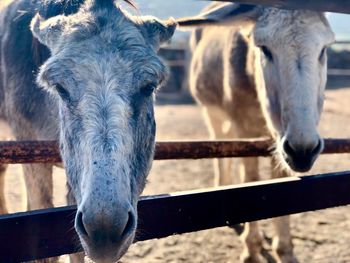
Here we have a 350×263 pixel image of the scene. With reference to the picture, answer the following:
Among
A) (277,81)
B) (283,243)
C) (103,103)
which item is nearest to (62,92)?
(103,103)

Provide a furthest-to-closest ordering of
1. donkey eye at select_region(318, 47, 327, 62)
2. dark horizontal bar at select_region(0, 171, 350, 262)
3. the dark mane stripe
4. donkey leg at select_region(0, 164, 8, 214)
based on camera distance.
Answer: donkey leg at select_region(0, 164, 8, 214)
donkey eye at select_region(318, 47, 327, 62)
the dark mane stripe
dark horizontal bar at select_region(0, 171, 350, 262)

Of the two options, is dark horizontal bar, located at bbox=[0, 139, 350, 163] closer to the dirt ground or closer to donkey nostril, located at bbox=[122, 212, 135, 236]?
the dirt ground

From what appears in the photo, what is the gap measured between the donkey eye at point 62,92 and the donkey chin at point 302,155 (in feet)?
5.40

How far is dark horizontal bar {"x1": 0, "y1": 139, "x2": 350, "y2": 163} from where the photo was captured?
102 inches

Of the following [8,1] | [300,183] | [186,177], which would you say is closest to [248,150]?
[300,183]

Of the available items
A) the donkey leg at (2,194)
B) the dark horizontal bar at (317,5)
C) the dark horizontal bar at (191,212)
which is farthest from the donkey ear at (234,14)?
the donkey leg at (2,194)

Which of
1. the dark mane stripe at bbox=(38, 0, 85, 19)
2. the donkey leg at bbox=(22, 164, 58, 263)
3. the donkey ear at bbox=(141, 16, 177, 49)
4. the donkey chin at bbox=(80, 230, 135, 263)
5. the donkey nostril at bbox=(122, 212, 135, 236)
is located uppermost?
the dark mane stripe at bbox=(38, 0, 85, 19)

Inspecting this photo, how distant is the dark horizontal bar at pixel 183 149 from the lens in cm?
260

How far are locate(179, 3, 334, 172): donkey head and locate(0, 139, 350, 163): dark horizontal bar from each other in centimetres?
22

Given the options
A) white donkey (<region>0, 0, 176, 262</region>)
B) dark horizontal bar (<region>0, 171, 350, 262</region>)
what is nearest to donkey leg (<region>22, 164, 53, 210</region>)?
white donkey (<region>0, 0, 176, 262</region>)

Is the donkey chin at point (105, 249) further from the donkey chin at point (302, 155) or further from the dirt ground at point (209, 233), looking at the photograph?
the donkey chin at point (302, 155)

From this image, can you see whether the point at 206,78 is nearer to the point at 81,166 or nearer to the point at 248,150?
the point at 248,150

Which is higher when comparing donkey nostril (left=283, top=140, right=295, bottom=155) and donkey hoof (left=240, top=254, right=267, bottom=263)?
donkey nostril (left=283, top=140, right=295, bottom=155)

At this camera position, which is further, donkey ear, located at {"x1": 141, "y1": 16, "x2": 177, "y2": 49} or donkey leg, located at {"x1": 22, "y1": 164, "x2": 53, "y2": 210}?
donkey leg, located at {"x1": 22, "y1": 164, "x2": 53, "y2": 210}
